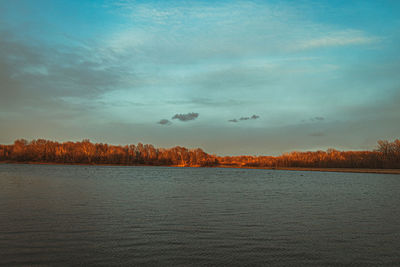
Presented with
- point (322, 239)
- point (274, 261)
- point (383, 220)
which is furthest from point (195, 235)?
point (383, 220)

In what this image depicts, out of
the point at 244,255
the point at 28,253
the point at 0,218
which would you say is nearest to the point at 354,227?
the point at 244,255

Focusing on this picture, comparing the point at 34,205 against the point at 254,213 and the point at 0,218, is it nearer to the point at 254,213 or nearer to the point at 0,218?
the point at 0,218

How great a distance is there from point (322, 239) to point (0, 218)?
66.2ft

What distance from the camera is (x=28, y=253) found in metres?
12.8

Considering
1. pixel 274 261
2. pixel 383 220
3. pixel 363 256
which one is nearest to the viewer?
pixel 274 261

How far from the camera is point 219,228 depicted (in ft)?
61.3

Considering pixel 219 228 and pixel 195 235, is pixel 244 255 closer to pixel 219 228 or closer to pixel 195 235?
pixel 195 235

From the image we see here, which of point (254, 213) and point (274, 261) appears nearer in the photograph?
point (274, 261)

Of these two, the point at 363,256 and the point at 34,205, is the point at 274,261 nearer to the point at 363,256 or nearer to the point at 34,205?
the point at 363,256

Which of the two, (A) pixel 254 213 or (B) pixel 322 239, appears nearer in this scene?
(B) pixel 322 239

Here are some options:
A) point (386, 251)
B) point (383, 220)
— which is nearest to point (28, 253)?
point (386, 251)

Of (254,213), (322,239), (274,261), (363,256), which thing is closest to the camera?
(274,261)

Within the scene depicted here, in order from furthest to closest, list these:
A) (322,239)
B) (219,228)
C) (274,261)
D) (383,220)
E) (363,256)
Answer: (383,220)
(219,228)
(322,239)
(363,256)
(274,261)

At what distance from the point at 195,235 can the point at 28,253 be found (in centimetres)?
822
